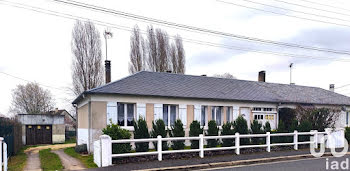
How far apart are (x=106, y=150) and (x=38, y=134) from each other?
70.0 feet

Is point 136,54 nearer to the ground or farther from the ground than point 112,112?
farther from the ground

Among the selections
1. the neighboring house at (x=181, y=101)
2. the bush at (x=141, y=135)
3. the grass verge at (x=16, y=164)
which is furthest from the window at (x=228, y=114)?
the grass verge at (x=16, y=164)

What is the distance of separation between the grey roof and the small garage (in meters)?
11.9

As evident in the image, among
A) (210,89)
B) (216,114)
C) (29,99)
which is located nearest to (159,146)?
(216,114)

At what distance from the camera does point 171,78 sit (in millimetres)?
19344

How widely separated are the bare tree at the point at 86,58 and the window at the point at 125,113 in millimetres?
13382

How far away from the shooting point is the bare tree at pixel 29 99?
43.7 m

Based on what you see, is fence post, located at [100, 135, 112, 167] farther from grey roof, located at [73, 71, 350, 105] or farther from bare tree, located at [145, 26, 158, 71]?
bare tree, located at [145, 26, 158, 71]

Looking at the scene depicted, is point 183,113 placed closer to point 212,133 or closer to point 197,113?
point 197,113

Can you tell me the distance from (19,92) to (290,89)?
40.0m

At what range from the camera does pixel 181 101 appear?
16.7 m

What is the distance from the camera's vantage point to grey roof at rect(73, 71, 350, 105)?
15.8 meters

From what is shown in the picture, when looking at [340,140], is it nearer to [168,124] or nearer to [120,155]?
[168,124]

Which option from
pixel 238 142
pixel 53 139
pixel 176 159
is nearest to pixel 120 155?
pixel 176 159
